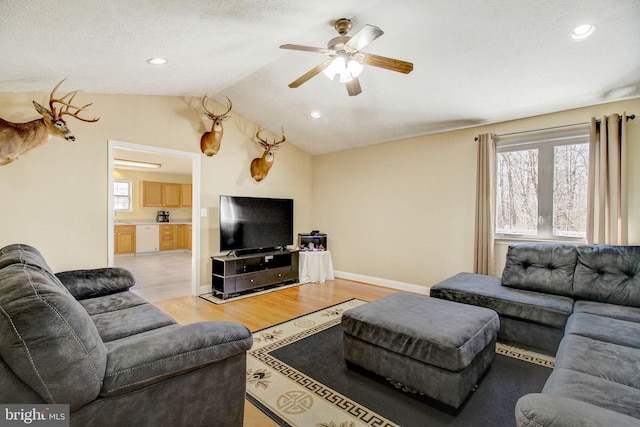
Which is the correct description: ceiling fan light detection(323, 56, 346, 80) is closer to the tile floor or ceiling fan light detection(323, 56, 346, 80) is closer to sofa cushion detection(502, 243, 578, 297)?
sofa cushion detection(502, 243, 578, 297)

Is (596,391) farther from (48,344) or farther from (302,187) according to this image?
(302,187)

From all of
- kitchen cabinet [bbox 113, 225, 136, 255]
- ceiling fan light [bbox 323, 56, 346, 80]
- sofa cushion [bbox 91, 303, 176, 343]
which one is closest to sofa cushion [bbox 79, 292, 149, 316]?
sofa cushion [bbox 91, 303, 176, 343]

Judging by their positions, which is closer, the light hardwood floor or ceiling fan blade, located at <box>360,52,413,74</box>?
ceiling fan blade, located at <box>360,52,413,74</box>

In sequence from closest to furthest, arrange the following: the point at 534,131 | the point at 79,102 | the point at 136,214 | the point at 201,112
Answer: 1. the point at 79,102
2. the point at 534,131
3. the point at 201,112
4. the point at 136,214

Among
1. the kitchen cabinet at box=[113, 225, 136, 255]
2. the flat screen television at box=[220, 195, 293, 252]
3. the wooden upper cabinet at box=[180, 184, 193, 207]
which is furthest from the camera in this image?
the wooden upper cabinet at box=[180, 184, 193, 207]

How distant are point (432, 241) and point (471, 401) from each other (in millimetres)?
2753

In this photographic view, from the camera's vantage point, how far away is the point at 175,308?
3.94 m

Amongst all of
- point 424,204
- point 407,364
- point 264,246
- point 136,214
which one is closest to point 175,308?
point 264,246

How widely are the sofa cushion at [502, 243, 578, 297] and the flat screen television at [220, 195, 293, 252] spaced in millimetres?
3299

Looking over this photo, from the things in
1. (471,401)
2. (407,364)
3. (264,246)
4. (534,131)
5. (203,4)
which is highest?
(203,4)

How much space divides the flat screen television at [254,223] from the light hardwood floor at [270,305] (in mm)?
816

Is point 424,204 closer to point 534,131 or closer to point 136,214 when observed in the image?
point 534,131

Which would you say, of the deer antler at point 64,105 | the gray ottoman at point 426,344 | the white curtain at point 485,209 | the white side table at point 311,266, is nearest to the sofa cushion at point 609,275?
the white curtain at point 485,209
